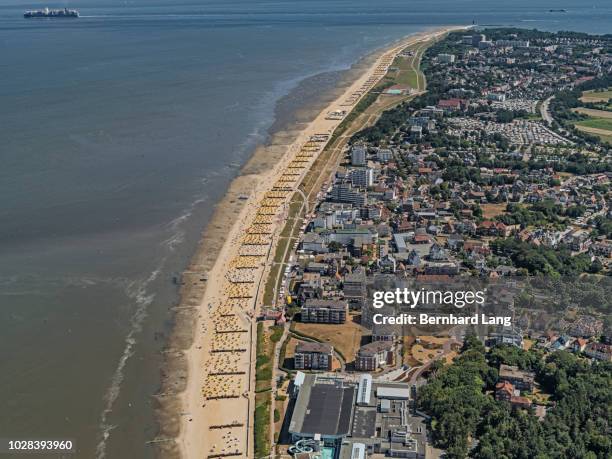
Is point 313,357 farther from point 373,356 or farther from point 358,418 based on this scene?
point 358,418

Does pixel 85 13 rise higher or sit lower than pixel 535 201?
higher

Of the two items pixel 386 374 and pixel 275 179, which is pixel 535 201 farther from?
pixel 386 374

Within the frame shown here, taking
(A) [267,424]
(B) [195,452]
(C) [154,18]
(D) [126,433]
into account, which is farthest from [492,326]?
(C) [154,18]

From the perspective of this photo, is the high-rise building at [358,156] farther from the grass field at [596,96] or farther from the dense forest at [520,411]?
the grass field at [596,96]

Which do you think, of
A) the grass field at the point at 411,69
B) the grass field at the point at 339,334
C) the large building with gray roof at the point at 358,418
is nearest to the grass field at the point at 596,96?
the grass field at the point at 411,69

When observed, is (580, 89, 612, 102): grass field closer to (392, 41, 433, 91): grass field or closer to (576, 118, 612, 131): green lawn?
(576, 118, 612, 131): green lawn

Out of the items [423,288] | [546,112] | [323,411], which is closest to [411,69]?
[546,112]
